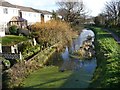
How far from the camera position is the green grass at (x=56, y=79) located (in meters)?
19.0

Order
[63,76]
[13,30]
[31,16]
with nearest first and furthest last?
[63,76], [13,30], [31,16]

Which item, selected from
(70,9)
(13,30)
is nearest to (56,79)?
(13,30)

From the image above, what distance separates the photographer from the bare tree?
238 feet

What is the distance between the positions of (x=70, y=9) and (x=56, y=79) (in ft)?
177

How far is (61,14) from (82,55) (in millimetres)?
42564

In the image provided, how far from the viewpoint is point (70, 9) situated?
240ft

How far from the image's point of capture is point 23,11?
57.7m

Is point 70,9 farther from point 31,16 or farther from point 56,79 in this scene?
point 56,79

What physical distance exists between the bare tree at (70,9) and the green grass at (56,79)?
48.2 metres

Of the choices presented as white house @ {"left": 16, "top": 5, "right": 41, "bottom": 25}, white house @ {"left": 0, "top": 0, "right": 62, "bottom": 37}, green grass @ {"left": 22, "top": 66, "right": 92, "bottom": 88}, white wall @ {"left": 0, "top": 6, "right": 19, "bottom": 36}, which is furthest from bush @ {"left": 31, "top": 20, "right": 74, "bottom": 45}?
white house @ {"left": 16, "top": 5, "right": 41, "bottom": 25}

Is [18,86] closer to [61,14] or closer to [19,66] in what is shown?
[19,66]

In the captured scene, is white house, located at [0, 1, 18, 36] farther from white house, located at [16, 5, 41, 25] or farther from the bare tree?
the bare tree

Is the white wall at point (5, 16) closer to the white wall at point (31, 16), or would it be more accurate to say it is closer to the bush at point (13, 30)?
the bush at point (13, 30)

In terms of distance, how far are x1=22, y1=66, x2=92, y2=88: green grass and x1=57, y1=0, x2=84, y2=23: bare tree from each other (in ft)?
158
